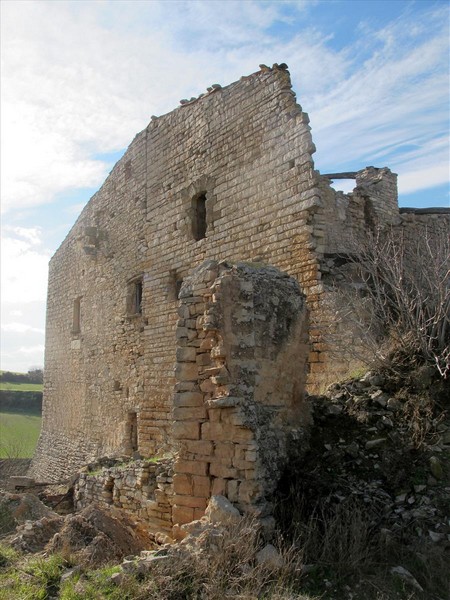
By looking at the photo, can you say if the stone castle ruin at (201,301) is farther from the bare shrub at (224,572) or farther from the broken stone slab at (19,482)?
the broken stone slab at (19,482)

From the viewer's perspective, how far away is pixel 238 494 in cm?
481

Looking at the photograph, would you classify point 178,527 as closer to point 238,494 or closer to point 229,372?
point 238,494

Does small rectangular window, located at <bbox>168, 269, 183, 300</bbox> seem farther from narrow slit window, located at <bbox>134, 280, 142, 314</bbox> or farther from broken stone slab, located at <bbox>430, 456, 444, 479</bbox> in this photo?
broken stone slab, located at <bbox>430, 456, 444, 479</bbox>

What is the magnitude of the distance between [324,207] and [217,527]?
5.48 m

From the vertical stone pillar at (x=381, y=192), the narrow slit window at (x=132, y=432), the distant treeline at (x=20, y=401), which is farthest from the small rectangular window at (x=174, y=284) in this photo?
the distant treeline at (x=20, y=401)

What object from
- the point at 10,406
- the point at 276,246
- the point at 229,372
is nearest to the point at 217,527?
the point at 229,372

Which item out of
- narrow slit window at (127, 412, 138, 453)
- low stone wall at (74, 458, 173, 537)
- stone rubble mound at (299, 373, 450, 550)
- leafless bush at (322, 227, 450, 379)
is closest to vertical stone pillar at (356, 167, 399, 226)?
leafless bush at (322, 227, 450, 379)

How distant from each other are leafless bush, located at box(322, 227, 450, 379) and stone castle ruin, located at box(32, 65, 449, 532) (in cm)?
44

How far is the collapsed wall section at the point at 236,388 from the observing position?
4.94 meters

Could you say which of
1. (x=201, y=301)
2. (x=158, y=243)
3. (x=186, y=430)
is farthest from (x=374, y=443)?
(x=158, y=243)

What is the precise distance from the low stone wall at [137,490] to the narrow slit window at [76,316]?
7.57 m

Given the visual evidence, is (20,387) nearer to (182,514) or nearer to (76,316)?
(76,316)

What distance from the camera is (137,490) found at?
7.53 m

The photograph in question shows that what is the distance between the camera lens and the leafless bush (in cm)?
594
